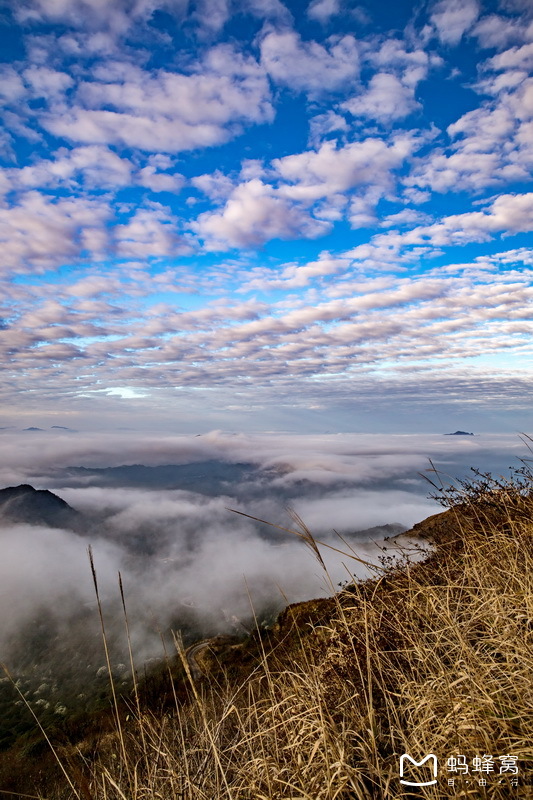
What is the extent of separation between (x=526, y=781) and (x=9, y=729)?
76.5 m

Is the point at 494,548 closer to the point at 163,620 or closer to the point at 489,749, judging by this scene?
the point at 489,749

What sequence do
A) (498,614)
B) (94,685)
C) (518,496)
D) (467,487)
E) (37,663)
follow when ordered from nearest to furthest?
1. (498,614)
2. (518,496)
3. (467,487)
4. (94,685)
5. (37,663)

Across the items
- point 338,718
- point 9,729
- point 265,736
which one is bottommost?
point 9,729

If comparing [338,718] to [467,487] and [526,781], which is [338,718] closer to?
[526,781]

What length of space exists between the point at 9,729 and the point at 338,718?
74.8 meters

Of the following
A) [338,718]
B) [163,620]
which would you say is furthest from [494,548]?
[163,620]

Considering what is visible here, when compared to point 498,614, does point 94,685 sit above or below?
below

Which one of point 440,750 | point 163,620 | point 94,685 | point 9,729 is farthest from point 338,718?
point 163,620

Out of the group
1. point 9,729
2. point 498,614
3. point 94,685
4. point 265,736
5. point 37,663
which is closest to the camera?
point 498,614

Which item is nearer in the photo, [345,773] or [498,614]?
[345,773]

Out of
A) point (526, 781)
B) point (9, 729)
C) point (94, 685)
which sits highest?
point (526, 781)

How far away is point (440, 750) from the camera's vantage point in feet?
9.82

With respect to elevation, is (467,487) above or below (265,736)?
above

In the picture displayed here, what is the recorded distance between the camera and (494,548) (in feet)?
18.5
